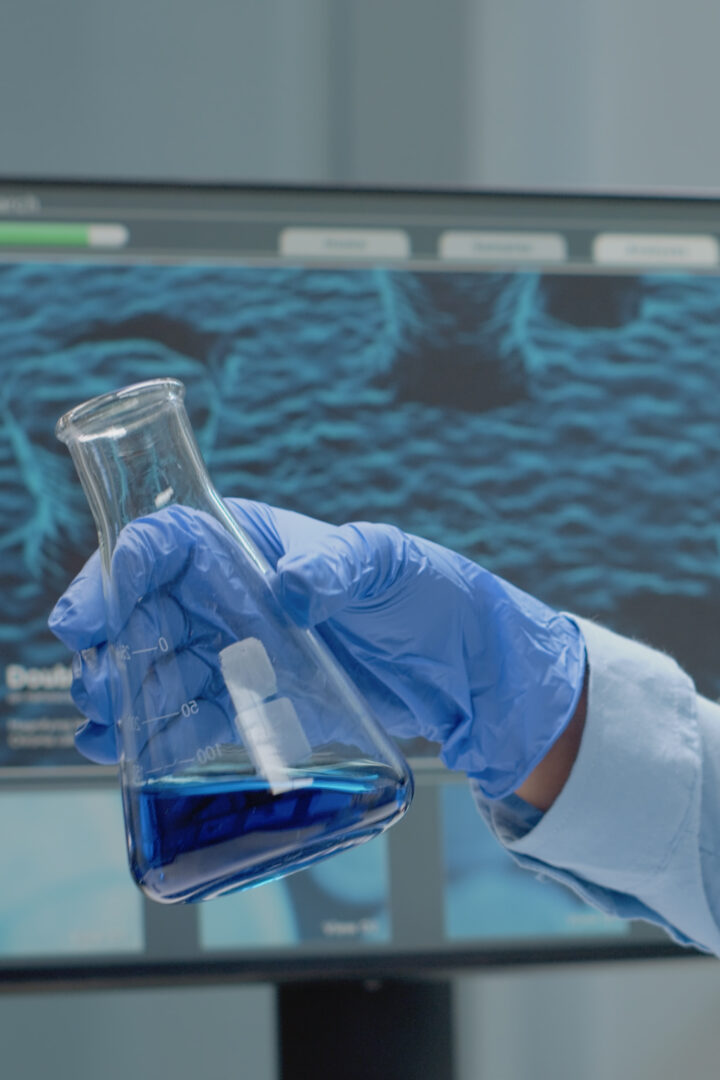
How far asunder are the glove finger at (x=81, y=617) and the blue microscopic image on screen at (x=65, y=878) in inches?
16.1

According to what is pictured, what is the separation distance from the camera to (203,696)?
42 centimetres

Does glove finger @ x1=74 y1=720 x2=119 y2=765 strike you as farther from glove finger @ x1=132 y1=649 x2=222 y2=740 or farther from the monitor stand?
the monitor stand

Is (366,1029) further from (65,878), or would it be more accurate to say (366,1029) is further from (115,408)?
(115,408)

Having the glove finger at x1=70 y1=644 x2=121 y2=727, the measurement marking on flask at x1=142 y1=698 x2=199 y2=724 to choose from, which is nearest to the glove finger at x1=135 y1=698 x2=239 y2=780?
the measurement marking on flask at x1=142 y1=698 x2=199 y2=724

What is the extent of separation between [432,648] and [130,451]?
232mm

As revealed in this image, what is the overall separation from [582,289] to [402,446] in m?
0.25

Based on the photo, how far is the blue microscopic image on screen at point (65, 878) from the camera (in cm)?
89

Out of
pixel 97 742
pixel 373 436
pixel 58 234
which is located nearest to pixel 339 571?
pixel 97 742

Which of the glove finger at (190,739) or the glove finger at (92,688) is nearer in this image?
the glove finger at (190,739)

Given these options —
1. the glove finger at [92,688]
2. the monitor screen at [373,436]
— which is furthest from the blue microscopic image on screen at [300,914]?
the glove finger at [92,688]

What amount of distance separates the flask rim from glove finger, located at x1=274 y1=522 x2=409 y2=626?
91 mm

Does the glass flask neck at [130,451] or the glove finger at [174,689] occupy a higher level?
the glass flask neck at [130,451]

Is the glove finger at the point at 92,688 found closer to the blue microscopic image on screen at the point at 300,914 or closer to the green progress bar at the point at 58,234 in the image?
the blue microscopic image on screen at the point at 300,914

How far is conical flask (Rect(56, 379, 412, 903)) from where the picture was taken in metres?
Result: 0.40
